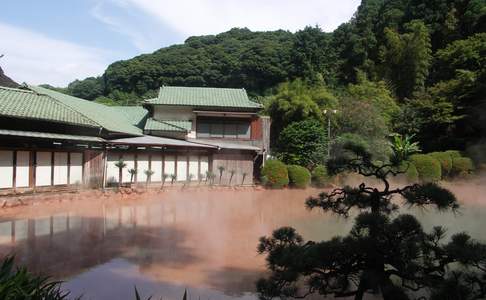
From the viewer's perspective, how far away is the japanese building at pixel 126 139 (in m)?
14.6

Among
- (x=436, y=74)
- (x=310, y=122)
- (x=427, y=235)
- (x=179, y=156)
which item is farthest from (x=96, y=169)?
(x=436, y=74)

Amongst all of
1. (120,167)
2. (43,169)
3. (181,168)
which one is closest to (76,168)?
(43,169)

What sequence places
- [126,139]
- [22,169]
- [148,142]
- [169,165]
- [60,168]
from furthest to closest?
[169,165] → [126,139] → [148,142] → [60,168] → [22,169]

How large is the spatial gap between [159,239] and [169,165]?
1108 cm

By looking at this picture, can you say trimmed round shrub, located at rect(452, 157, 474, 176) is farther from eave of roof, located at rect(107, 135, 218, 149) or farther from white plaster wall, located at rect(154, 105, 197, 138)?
white plaster wall, located at rect(154, 105, 197, 138)

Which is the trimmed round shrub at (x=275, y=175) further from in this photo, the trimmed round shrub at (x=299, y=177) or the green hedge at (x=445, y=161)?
the green hedge at (x=445, y=161)

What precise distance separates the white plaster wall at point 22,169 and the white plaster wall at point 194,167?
8.71 meters

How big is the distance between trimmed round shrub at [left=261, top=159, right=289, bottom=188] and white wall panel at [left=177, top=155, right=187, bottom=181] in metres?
4.38

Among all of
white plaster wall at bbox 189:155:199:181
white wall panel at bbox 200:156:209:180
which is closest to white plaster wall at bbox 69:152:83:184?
white plaster wall at bbox 189:155:199:181

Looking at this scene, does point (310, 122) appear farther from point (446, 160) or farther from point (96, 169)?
point (96, 169)

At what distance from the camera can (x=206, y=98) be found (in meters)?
26.2

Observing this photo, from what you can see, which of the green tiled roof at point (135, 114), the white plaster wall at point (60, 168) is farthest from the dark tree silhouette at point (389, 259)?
the green tiled roof at point (135, 114)

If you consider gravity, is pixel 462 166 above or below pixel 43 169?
above

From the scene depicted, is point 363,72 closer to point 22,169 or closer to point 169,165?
point 169,165
